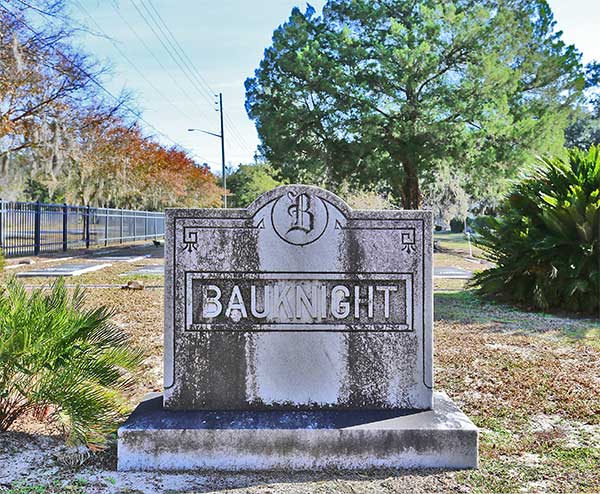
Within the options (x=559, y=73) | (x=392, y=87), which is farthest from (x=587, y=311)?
(x=559, y=73)

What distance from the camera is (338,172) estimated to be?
2530 cm

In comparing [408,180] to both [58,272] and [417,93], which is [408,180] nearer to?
[417,93]

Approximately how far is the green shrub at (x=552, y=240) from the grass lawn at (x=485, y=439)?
1.39 metres

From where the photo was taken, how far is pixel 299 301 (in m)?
3.56

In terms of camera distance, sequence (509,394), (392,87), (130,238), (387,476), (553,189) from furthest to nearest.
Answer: (130,238) < (392,87) < (553,189) < (509,394) < (387,476)

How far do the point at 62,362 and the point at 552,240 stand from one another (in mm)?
7148

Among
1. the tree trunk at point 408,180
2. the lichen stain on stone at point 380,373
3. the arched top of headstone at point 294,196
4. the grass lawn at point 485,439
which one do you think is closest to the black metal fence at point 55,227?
the tree trunk at point 408,180

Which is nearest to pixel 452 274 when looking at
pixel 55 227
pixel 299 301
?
pixel 299 301

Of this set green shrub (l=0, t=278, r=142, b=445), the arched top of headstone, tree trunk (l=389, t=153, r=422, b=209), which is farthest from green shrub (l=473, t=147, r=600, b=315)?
tree trunk (l=389, t=153, r=422, b=209)

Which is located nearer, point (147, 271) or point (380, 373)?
point (380, 373)

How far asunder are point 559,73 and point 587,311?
63.0 feet

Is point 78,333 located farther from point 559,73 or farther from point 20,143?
point 559,73

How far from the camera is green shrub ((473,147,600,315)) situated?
8.30 meters

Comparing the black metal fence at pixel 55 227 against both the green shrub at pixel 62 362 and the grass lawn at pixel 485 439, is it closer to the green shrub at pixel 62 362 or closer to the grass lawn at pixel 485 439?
the grass lawn at pixel 485 439
